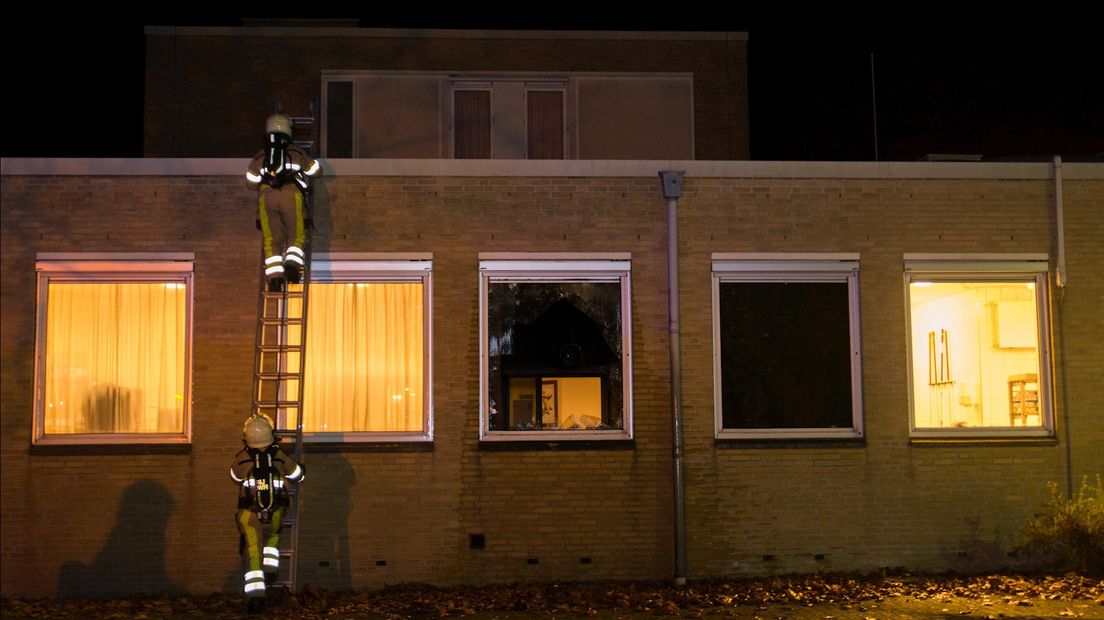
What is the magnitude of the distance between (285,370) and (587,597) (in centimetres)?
366

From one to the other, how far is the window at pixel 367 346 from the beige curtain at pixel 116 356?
133cm

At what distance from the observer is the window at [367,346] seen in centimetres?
1176

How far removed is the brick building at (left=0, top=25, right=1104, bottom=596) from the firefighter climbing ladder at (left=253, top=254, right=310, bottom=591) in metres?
0.22

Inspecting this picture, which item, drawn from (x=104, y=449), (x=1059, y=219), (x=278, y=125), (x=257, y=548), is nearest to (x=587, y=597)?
(x=257, y=548)

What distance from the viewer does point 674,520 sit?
456 inches

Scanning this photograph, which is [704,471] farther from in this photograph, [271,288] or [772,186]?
[271,288]

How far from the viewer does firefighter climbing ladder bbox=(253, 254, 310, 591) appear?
1103cm

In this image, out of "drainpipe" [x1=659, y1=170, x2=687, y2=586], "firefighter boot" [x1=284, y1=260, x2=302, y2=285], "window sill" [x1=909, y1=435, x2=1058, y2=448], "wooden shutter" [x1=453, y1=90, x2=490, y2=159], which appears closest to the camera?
"firefighter boot" [x1=284, y1=260, x2=302, y2=285]

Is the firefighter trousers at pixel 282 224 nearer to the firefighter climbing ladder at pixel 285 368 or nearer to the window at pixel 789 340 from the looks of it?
the firefighter climbing ladder at pixel 285 368

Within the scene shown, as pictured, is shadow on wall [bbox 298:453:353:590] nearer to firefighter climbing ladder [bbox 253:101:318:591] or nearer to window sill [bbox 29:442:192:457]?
firefighter climbing ladder [bbox 253:101:318:591]

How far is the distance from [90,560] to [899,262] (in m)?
8.53

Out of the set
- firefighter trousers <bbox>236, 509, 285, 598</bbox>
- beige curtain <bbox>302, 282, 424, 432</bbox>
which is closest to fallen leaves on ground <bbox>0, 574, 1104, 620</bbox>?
firefighter trousers <bbox>236, 509, 285, 598</bbox>

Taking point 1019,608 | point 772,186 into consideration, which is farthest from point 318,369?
point 1019,608

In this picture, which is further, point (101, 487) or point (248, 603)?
point (101, 487)
